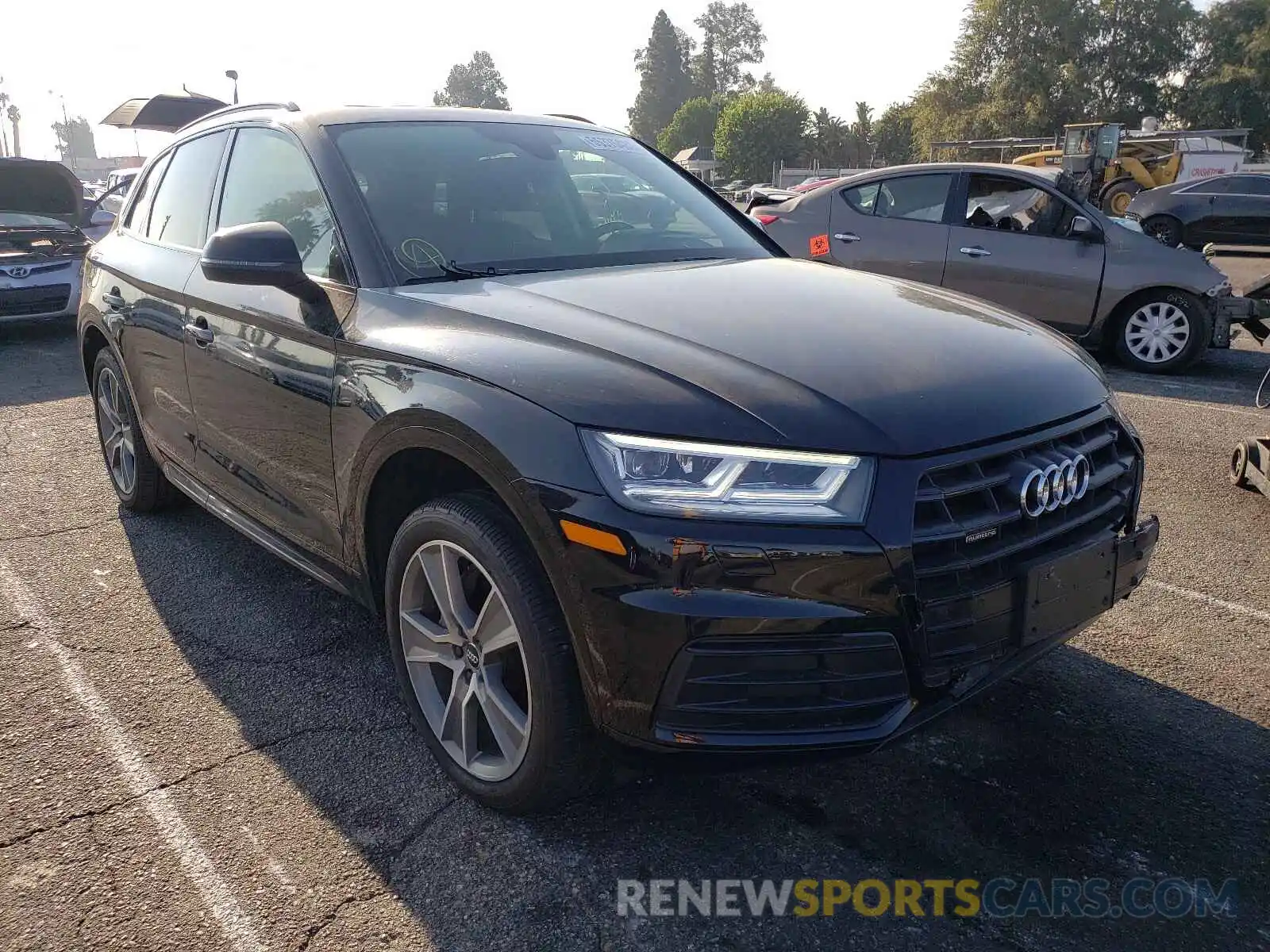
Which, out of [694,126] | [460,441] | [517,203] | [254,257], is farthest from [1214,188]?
[694,126]

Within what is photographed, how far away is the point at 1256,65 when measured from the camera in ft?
167

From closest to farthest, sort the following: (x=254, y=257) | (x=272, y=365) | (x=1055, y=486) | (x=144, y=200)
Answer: (x=1055, y=486), (x=254, y=257), (x=272, y=365), (x=144, y=200)

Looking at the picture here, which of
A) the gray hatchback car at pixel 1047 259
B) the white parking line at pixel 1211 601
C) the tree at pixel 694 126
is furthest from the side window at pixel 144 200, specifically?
the tree at pixel 694 126

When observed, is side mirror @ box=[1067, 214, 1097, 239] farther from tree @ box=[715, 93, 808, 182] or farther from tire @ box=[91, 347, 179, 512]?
tree @ box=[715, 93, 808, 182]

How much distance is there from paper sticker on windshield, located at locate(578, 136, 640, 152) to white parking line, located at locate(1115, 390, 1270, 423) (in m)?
4.18

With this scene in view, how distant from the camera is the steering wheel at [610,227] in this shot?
124 inches

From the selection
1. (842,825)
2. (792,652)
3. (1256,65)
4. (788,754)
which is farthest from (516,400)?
(1256,65)

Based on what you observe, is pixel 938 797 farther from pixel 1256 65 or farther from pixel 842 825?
pixel 1256 65

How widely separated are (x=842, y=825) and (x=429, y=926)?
100 centimetres

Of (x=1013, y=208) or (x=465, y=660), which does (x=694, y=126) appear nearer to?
(x=1013, y=208)

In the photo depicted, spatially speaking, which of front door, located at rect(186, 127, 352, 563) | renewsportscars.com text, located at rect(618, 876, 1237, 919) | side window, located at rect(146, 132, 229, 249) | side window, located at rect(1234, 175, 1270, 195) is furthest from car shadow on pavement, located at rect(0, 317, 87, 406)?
side window, located at rect(1234, 175, 1270, 195)

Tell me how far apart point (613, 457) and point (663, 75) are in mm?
132404

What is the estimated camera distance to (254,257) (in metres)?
2.62

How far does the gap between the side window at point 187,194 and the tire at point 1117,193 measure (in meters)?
23.8
